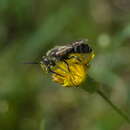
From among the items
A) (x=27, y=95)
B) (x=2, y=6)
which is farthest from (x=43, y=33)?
(x=27, y=95)

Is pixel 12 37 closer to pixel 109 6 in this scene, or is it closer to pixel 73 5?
pixel 73 5

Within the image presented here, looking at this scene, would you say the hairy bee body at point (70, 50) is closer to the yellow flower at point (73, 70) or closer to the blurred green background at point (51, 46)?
the yellow flower at point (73, 70)

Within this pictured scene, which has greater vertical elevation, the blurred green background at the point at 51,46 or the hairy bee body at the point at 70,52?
the hairy bee body at the point at 70,52

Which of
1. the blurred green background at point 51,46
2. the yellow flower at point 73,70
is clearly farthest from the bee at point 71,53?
the blurred green background at point 51,46

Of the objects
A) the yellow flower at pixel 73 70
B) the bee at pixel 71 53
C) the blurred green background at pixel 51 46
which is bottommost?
the blurred green background at pixel 51 46

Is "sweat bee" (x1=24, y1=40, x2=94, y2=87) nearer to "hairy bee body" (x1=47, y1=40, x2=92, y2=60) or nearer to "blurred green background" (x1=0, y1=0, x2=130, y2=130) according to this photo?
"hairy bee body" (x1=47, y1=40, x2=92, y2=60)

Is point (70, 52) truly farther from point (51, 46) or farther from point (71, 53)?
point (51, 46)
